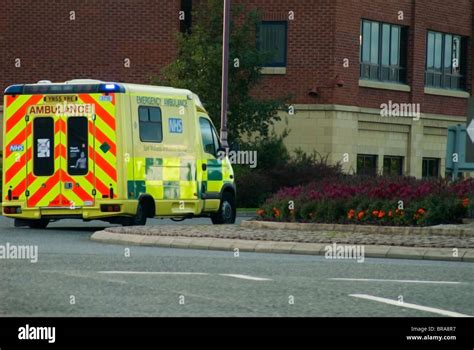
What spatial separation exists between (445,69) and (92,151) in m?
27.7

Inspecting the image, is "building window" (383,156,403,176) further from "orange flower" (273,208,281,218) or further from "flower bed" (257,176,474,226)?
"orange flower" (273,208,281,218)

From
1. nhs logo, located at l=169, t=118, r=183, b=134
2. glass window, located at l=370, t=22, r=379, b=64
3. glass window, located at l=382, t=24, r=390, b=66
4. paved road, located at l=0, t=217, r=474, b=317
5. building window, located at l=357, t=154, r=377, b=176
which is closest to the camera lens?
paved road, located at l=0, t=217, r=474, b=317

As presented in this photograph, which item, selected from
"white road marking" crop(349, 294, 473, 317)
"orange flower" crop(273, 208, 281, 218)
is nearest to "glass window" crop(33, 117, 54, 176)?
"orange flower" crop(273, 208, 281, 218)

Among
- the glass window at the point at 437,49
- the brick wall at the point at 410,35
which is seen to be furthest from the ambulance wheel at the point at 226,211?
the glass window at the point at 437,49

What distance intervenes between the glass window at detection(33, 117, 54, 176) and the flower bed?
3.90m

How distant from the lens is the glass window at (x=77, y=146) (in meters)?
25.5

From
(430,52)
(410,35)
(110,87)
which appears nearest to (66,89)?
(110,87)

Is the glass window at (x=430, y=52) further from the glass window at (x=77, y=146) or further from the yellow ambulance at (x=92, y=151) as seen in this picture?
the glass window at (x=77, y=146)

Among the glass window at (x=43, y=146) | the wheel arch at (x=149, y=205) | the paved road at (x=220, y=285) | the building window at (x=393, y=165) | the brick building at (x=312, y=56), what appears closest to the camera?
the paved road at (x=220, y=285)

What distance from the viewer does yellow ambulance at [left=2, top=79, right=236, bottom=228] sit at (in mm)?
25359

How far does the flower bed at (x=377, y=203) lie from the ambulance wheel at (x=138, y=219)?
2.18 m

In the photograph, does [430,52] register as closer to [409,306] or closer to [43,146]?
[43,146]
